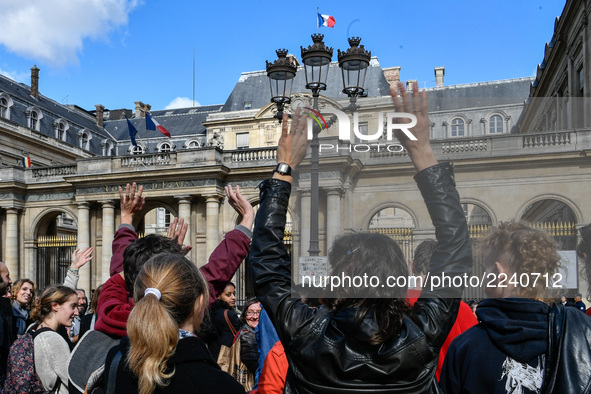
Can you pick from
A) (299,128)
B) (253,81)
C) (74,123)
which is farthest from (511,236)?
(74,123)

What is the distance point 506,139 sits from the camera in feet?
9.43

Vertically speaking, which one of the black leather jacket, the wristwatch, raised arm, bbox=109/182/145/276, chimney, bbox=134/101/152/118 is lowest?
the black leather jacket

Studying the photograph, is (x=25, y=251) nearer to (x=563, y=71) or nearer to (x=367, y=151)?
(x=563, y=71)

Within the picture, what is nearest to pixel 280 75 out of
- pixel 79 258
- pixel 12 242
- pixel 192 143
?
pixel 79 258

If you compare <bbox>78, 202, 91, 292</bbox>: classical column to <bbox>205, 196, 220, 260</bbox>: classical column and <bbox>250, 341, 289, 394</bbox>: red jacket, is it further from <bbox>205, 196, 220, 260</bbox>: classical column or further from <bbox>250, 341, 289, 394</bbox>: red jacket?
<bbox>250, 341, 289, 394</bbox>: red jacket

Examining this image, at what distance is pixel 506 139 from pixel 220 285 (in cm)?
190

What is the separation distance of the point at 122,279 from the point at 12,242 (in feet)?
95.1

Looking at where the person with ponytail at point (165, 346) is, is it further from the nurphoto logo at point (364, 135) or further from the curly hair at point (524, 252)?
the curly hair at point (524, 252)

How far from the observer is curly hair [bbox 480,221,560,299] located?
248 centimetres

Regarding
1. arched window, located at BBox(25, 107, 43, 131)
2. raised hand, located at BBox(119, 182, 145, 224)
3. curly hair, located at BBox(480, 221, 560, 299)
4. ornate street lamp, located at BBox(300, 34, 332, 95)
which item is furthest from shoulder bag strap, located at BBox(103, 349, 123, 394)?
arched window, located at BBox(25, 107, 43, 131)

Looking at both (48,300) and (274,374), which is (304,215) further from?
(48,300)

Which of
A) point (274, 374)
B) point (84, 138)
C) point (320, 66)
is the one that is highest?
point (84, 138)

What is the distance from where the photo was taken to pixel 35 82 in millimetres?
48844

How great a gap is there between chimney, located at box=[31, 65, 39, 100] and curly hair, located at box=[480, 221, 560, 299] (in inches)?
2002
